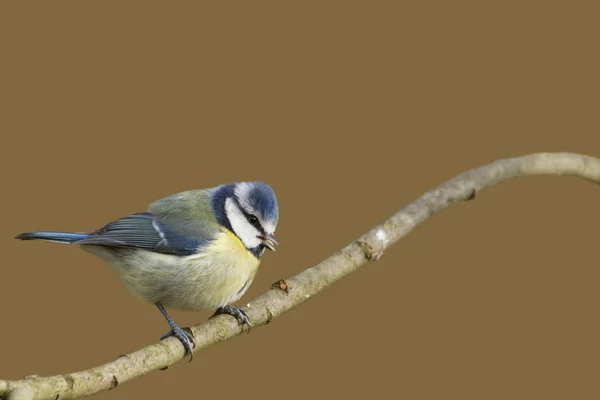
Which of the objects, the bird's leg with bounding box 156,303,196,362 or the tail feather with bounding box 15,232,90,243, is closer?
the bird's leg with bounding box 156,303,196,362

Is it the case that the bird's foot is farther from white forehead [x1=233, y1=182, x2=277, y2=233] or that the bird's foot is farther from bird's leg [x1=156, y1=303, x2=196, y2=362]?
white forehead [x1=233, y1=182, x2=277, y2=233]

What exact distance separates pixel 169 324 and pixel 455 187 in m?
2.39

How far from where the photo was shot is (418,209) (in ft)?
15.4

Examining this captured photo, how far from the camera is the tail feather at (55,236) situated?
3.58 meters

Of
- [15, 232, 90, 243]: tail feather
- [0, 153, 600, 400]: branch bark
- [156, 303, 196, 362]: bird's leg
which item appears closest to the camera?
[0, 153, 600, 400]: branch bark

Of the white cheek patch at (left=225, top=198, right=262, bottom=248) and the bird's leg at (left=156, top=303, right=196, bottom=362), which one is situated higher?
the white cheek patch at (left=225, top=198, right=262, bottom=248)

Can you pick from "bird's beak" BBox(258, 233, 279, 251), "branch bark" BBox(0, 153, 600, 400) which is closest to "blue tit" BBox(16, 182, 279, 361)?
"bird's beak" BBox(258, 233, 279, 251)

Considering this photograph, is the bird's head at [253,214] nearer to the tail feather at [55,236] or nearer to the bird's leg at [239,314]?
the bird's leg at [239,314]

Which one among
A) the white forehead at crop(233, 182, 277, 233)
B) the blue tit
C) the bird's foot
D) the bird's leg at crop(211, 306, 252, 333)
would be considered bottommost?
the bird's foot

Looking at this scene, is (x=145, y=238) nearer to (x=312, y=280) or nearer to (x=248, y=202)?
(x=248, y=202)

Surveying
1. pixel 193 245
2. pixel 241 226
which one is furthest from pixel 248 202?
pixel 193 245

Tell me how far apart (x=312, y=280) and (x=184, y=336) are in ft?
2.96

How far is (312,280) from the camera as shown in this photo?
4.00m

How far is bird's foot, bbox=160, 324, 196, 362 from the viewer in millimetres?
3402
